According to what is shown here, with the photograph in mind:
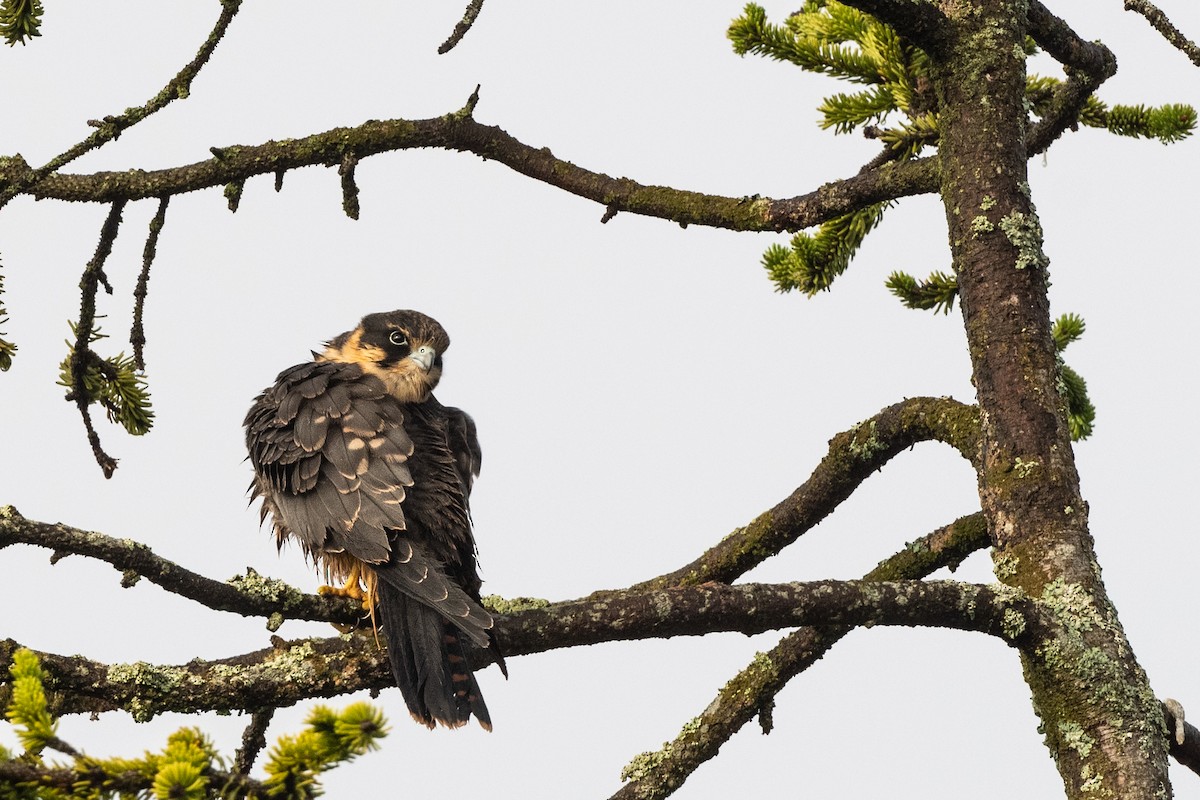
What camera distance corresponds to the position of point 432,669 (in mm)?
3771

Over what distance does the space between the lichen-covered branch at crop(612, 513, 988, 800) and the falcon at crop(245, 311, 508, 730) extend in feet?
2.23

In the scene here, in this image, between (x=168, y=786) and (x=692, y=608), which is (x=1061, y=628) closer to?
(x=692, y=608)

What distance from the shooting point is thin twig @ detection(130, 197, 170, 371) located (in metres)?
4.94

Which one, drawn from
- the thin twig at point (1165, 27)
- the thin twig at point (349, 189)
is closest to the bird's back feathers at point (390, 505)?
the thin twig at point (349, 189)

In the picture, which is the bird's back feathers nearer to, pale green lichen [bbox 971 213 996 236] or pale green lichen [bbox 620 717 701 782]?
pale green lichen [bbox 620 717 701 782]

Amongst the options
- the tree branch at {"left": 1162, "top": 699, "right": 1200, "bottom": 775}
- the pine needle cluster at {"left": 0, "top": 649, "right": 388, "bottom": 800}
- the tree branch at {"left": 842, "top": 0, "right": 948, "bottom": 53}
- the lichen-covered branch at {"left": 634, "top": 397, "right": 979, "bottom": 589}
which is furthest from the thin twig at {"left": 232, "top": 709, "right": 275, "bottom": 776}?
the tree branch at {"left": 842, "top": 0, "right": 948, "bottom": 53}

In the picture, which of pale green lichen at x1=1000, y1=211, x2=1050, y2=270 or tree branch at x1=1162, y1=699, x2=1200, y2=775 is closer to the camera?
tree branch at x1=1162, y1=699, x2=1200, y2=775

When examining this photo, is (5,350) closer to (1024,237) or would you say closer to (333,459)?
(333,459)

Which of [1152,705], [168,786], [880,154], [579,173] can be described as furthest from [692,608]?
[880,154]

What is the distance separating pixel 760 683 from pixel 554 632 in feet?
3.37

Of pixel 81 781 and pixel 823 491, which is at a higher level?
pixel 823 491

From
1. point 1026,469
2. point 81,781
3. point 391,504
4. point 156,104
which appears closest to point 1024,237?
point 1026,469

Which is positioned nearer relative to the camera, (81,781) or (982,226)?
(81,781)

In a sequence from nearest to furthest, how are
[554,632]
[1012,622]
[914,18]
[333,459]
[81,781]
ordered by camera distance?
[81,781]
[554,632]
[1012,622]
[333,459]
[914,18]
